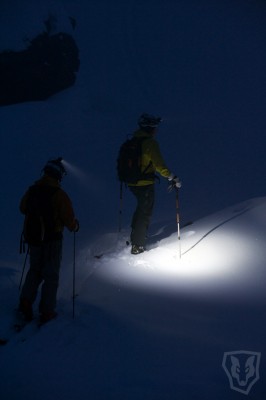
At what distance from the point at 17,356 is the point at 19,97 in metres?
29.9

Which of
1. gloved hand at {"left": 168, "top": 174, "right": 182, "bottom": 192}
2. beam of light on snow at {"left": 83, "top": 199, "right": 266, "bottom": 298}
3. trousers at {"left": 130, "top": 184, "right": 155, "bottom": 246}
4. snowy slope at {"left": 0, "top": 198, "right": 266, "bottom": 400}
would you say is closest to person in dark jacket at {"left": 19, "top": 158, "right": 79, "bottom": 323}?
snowy slope at {"left": 0, "top": 198, "right": 266, "bottom": 400}

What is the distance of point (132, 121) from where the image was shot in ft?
91.0

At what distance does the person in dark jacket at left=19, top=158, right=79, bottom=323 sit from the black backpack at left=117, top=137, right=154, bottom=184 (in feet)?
8.07

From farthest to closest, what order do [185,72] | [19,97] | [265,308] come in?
[185,72], [19,97], [265,308]

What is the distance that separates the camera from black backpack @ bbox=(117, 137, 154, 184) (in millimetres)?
7125

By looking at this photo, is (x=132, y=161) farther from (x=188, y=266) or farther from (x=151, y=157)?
(x=188, y=266)

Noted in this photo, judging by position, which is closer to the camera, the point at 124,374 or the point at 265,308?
the point at 124,374

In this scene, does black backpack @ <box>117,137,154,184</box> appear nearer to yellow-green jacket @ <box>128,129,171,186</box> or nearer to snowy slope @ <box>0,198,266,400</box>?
yellow-green jacket @ <box>128,129,171,186</box>

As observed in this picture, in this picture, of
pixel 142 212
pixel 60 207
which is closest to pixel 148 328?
pixel 60 207

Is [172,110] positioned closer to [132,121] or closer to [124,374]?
[132,121]

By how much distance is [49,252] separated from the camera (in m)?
4.81

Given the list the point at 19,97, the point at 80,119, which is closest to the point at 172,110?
the point at 80,119

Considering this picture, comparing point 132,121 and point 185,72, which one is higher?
point 185,72

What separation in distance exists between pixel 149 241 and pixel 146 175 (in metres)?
1.90
